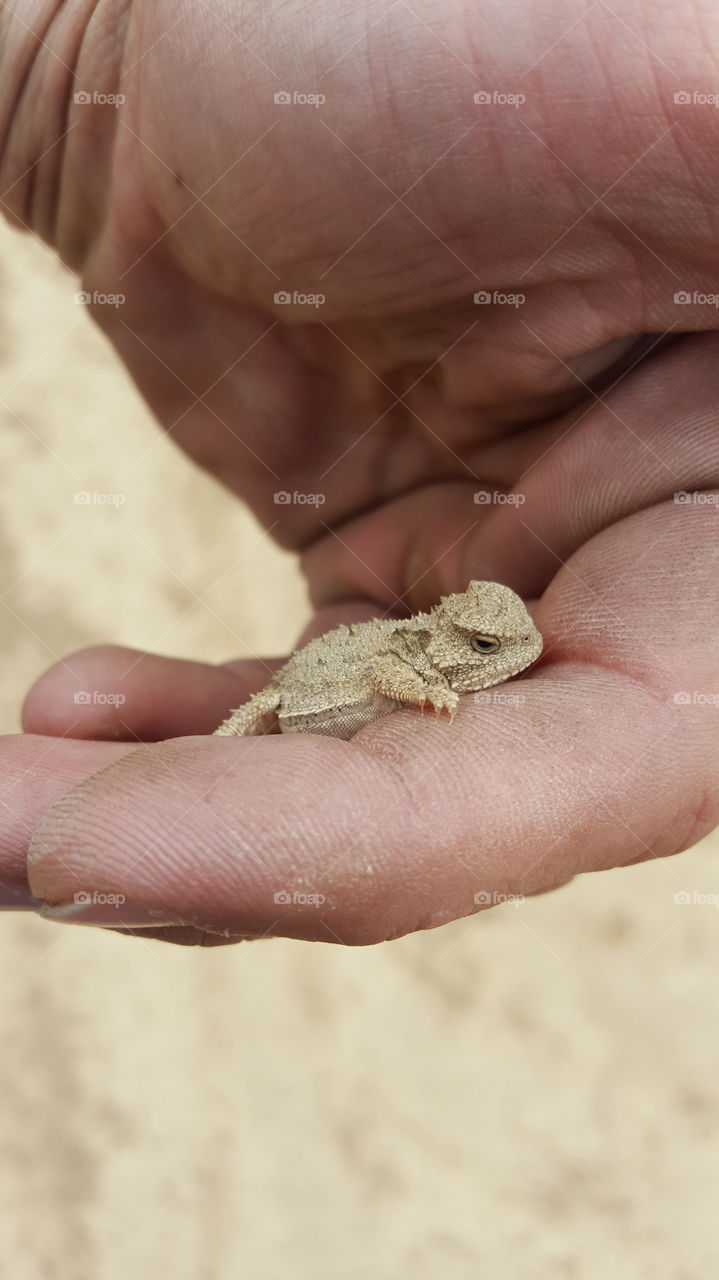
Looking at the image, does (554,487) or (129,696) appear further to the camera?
(129,696)

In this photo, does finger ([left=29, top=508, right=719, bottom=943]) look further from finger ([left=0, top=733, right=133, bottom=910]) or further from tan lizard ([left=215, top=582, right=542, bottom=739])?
finger ([left=0, top=733, right=133, bottom=910])

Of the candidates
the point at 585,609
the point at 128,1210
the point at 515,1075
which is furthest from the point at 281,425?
the point at 128,1210

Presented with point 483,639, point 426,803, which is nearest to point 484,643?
point 483,639

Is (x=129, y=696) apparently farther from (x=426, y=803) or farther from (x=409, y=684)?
(x=426, y=803)

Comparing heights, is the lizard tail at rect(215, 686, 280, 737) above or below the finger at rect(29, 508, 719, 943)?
below

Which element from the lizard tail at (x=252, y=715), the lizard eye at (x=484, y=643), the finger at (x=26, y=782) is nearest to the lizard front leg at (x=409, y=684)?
the lizard eye at (x=484, y=643)

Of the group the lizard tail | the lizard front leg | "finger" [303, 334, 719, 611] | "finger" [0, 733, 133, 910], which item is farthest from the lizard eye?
"finger" [0, 733, 133, 910]
